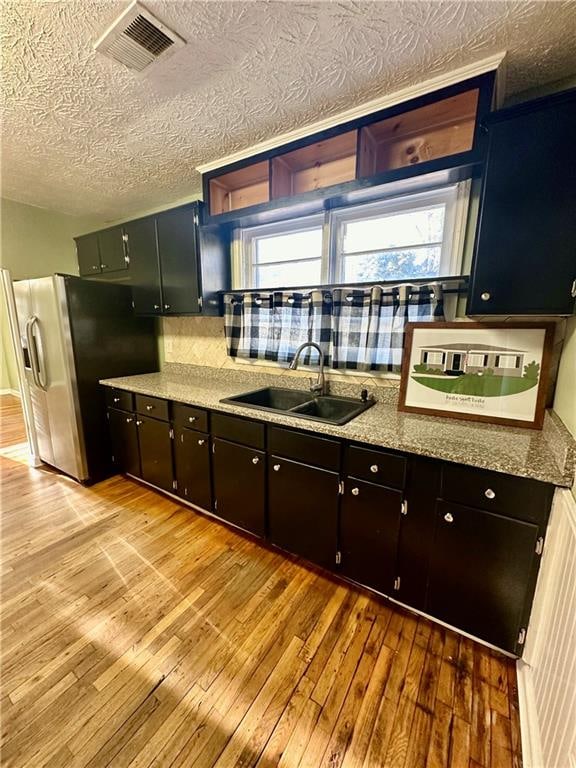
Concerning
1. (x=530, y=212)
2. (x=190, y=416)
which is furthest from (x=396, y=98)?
(x=190, y=416)

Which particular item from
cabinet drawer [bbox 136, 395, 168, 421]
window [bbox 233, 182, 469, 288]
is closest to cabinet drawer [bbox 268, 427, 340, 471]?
cabinet drawer [bbox 136, 395, 168, 421]

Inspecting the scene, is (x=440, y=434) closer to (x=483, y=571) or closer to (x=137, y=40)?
(x=483, y=571)

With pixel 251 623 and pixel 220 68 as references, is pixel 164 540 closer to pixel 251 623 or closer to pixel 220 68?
pixel 251 623

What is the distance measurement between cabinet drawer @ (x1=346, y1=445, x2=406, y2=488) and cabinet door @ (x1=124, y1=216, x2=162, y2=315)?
2.06 metres

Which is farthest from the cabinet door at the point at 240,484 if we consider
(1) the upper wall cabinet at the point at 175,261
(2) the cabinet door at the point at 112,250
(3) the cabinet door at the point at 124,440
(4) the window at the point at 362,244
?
(2) the cabinet door at the point at 112,250

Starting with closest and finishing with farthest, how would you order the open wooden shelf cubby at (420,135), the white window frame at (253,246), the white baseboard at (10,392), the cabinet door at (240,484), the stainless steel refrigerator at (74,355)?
1. the open wooden shelf cubby at (420,135)
2. the cabinet door at (240,484)
3. the white window frame at (253,246)
4. the stainless steel refrigerator at (74,355)
5. the white baseboard at (10,392)

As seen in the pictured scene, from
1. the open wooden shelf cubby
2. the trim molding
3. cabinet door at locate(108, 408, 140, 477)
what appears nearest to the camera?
the trim molding

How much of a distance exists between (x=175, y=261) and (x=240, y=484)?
1.80 meters

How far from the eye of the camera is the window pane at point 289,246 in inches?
85.1

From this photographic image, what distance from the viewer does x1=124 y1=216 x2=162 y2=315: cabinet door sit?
254cm

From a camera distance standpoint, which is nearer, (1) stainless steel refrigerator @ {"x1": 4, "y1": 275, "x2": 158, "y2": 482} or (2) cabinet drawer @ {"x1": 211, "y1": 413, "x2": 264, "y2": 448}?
(2) cabinet drawer @ {"x1": 211, "y1": 413, "x2": 264, "y2": 448}

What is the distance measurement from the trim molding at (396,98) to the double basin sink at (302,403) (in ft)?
5.10

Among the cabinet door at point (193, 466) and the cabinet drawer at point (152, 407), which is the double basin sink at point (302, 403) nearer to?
the cabinet door at point (193, 466)

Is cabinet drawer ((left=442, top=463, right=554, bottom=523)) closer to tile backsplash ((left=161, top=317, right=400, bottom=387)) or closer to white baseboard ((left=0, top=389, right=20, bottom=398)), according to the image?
tile backsplash ((left=161, top=317, right=400, bottom=387))
